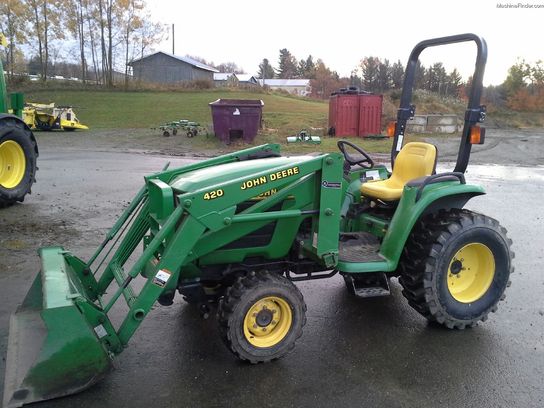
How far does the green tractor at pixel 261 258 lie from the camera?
2.83m

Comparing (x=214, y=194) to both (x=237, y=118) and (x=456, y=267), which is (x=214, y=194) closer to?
(x=456, y=267)

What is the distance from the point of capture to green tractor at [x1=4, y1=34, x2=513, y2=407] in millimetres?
2834

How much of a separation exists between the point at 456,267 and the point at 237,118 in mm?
14525

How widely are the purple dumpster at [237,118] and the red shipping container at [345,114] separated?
367cm

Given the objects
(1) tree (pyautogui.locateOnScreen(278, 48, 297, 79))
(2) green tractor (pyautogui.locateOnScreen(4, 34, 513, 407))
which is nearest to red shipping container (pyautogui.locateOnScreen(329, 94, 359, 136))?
(2) green tractor (pyautogui.locateOnScreen(4, 34, 513, 407))

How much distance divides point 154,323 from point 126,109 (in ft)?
90.3

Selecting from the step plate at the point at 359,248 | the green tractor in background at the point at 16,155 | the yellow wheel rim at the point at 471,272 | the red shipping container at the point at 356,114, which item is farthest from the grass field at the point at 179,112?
the yellow wheel rim at the point at 471,272

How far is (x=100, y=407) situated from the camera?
2771mm

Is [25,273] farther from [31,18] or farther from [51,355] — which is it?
[31,18]

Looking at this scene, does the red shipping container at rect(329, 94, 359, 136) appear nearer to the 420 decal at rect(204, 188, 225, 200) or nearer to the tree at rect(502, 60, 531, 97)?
the 420 decal at rect(204, 188, 225, 200)

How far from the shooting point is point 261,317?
3.27 meters

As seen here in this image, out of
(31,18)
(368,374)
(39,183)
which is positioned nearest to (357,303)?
(368,374)

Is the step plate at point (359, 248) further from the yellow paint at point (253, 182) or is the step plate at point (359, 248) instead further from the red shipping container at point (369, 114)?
the red shipping container at point (369, 114)

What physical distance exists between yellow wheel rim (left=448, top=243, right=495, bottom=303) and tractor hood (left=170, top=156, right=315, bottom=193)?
1481 mm
